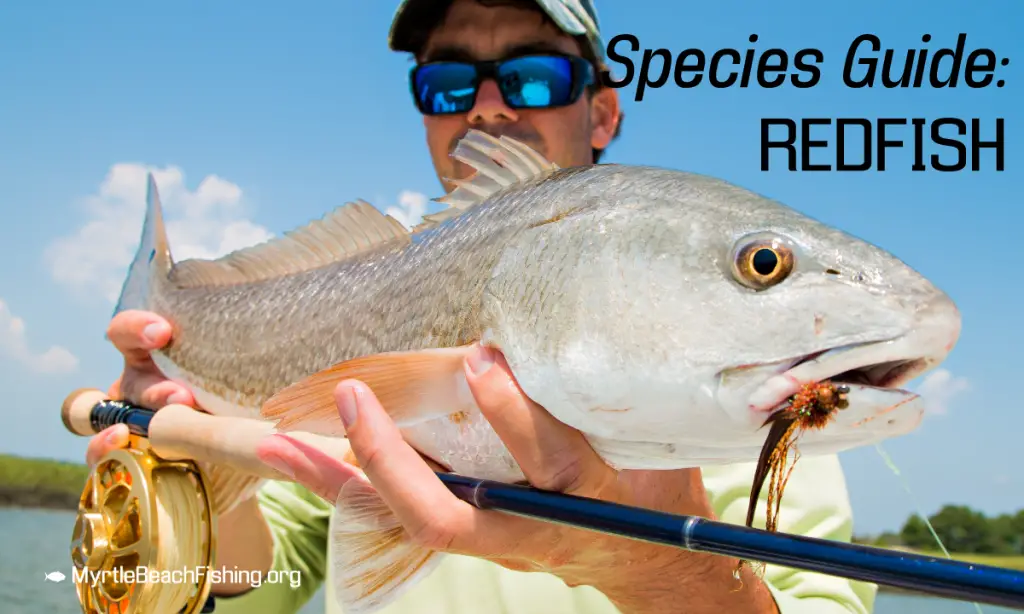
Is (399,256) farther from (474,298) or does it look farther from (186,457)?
(186,457)

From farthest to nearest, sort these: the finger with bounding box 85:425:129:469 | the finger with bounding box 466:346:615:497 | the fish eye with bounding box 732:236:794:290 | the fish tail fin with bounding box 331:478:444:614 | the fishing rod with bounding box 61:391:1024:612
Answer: the finger with bounding box 85:425:129:469, the fish tail fin with bounding box 331:478:444:614, the finger with bounding box 466:346:615:497, the fish eye with bounding box 732:236:794:290, the fishing rod with bounding box 61:391:1024:612

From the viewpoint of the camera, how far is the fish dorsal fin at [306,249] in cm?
261

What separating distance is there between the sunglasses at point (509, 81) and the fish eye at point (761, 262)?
2.29 m

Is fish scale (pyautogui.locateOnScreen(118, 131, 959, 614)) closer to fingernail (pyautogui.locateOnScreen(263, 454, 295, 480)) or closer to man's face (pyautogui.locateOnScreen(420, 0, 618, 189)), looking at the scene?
fingernail (pyautogui.locateOnScreen(263, 454, 295, 480))

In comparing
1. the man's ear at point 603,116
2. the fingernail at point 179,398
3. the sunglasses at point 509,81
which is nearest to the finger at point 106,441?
the fingernail at point 179,398

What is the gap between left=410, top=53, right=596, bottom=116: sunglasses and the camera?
3725 millimetres

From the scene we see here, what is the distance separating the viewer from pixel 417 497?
1.81 meters

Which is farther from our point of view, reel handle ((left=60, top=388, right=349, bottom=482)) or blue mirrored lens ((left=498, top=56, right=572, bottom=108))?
blue mirrored lens ((left=498, top=56, right=572, bottom=108))

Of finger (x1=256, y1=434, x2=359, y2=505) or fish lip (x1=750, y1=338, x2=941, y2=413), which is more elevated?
fish lip (x1=750, y1=338, x2=941, y2=413)

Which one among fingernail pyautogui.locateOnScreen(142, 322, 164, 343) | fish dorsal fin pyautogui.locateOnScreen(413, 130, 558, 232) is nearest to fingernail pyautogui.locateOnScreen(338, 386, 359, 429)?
fish dorsal fin pyautogui.locateOnScreen(413, 130, 558, 232)

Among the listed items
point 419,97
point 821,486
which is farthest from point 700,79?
point 821,486

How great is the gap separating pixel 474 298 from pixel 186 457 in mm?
1358

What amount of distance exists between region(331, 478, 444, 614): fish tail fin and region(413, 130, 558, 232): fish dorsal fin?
0.80 meters

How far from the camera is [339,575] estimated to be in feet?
6.51
